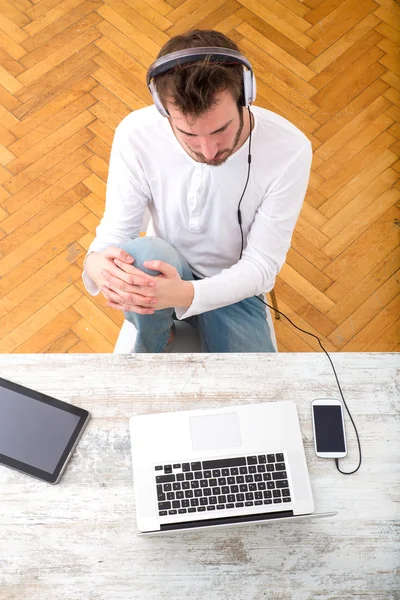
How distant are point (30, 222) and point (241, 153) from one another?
114cm

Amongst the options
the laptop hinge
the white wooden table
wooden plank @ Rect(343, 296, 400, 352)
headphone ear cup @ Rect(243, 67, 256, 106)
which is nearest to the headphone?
headphone ear cup @ Rect(243, 67, 256, 106)

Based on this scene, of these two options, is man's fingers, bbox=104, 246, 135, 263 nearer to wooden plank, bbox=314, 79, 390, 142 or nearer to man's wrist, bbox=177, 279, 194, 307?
man's wrist, bbox=177, 279, 194, 307

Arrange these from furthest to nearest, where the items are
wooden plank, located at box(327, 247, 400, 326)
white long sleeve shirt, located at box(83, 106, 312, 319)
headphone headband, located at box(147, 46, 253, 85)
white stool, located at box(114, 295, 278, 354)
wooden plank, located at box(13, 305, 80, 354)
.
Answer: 1. wooden plank, located at box(327, 247, 400, 326)
2. wooden plank, located at box(13, 305, 80, 354)
3. white stool, located at box(114, 295, 278, 354)
4. white long sleeve shirt, located at box(83, 106, 312, 319)
5. headphone headband, located at box(147, 46, 253, 85)

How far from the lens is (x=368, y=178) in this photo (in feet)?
7.95

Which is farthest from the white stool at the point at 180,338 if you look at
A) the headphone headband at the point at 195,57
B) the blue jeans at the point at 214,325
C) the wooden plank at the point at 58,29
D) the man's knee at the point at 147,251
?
the wooden plank at the point at 58,29

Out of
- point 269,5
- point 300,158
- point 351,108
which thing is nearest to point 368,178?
point 351,108

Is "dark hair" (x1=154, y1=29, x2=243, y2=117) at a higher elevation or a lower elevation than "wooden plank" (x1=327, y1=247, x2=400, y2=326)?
higher

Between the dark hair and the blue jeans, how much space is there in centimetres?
34

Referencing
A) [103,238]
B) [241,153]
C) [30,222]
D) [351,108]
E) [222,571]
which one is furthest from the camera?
[351,108]

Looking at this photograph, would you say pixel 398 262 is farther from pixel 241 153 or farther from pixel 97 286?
pixel 97 286

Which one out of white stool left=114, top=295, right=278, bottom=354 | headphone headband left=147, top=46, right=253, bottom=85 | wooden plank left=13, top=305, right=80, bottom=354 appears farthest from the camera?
wooden plank left=13, top=305, right=80, bottom=354

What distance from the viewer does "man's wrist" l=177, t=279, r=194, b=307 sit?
140 cm

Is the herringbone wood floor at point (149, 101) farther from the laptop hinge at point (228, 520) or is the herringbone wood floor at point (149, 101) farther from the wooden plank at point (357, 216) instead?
the laptop hinge at point (228, 520)

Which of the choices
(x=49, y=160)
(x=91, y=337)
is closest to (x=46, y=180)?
(x=49, y=160)
